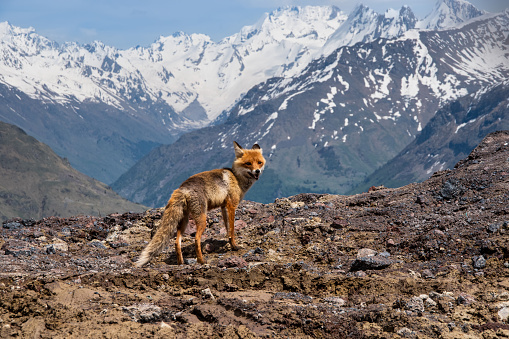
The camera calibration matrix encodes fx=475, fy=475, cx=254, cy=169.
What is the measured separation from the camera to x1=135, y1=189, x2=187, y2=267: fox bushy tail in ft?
48.4

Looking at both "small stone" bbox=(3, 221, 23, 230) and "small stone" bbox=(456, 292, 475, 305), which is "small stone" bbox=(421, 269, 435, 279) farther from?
"small stone" bbox=(3, 221, 23, 230)

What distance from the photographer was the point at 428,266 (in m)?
14.4

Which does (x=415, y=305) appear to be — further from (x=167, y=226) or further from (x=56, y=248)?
(x=56, y=248)

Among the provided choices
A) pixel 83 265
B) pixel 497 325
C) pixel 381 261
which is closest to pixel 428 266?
pixel 381 261

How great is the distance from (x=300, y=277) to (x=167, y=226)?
4.95 metres

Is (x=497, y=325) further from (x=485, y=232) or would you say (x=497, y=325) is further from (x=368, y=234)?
(x=368, y=234)

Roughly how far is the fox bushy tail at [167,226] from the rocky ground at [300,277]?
30.2 inches

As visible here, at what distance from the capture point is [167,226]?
15.4 metres

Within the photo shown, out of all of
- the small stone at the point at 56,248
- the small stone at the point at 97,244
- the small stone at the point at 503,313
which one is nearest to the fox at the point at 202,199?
the small stone at the point at 56,248

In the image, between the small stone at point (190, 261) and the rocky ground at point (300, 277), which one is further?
the small stone at point (190, 261)

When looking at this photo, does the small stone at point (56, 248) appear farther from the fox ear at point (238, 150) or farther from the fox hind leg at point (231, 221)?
the fox ear at point (238, 150)

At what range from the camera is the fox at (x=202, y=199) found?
50.1ft

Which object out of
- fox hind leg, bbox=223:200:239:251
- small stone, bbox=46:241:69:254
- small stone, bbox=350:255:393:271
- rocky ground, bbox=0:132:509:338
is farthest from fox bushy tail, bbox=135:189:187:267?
small stone, bbox=350:255:393:271

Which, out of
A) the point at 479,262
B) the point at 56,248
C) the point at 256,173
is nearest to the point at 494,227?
the point at 479,262
